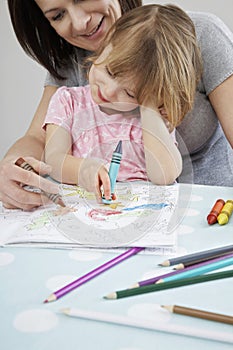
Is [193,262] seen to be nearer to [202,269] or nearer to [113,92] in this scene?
[202,269]

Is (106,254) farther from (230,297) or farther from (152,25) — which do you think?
(152,25)

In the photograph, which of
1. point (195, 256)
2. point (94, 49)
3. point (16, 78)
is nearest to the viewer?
point (195, 256)

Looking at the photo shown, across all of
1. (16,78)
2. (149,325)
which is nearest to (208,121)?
(149,325)

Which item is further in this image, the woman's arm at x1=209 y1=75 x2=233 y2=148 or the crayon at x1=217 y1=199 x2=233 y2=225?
the woman's arm at x1=209 y1=75 x2=233 y2=148

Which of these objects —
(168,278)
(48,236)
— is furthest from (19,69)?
(168,278)

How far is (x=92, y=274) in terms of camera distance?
1.52 ft

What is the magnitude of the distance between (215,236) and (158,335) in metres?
0.22

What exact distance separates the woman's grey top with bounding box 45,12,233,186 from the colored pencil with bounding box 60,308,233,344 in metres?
0.46

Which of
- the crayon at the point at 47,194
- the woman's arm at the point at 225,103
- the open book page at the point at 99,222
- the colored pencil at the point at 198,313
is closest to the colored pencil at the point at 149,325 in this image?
the colored pencil at the point at 198,313

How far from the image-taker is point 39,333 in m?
0.37

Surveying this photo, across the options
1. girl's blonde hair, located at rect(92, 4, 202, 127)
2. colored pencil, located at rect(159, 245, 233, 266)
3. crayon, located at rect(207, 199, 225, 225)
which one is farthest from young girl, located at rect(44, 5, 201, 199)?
colored pencil, located at rect(159, 245, 233, 266)

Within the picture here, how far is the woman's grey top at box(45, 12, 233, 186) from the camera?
0.90 m

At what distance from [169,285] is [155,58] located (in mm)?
435

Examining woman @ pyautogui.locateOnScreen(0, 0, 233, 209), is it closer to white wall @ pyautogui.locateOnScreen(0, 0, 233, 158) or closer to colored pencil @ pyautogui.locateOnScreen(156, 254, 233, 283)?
colored pencil @ pyautogui.locateOnScreen(156, 254, 233, 283)
